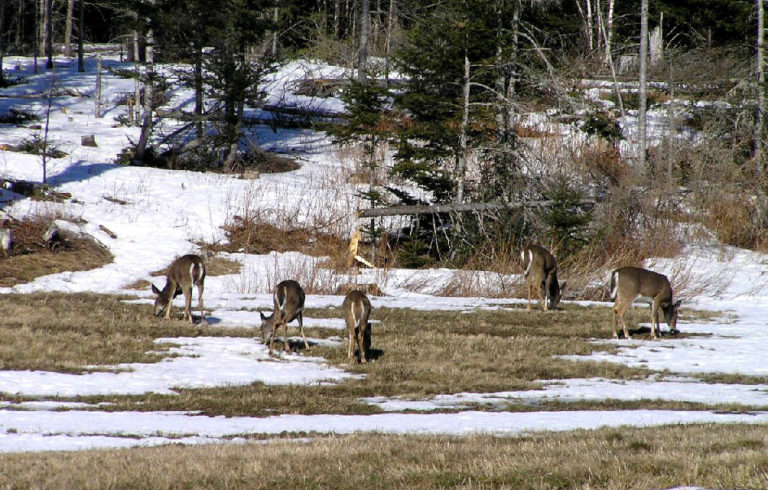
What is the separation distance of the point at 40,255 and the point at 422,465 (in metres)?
21.2

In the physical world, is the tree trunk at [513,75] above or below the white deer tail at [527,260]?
above

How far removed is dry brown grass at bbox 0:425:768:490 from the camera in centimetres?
757

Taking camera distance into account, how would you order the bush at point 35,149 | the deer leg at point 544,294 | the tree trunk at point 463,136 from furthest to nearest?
1. the bush at point 35,149
2. the tree trunk at point 463,136
3. the deer leg at point 544,294

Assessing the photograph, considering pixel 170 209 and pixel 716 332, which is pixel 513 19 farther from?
pixel 716 332

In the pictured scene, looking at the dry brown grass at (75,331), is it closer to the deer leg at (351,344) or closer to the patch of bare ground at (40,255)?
the deer leg at (351,344)

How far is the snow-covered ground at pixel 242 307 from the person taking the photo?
36.8ft

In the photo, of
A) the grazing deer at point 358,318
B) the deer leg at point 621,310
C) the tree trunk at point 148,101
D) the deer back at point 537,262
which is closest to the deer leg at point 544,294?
the deer back at point 537,262

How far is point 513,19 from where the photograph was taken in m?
32.1

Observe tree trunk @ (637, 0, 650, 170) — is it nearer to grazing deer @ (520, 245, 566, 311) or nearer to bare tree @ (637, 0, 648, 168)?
bare tree @ (637, 0, 648, 168)

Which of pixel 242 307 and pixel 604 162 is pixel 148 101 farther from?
pixel 604 162

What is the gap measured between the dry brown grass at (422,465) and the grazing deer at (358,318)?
233 inches

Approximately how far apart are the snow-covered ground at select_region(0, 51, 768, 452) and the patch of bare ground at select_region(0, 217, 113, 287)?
499 millimetres

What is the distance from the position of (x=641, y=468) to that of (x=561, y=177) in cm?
2295

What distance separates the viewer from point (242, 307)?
2097 cm
